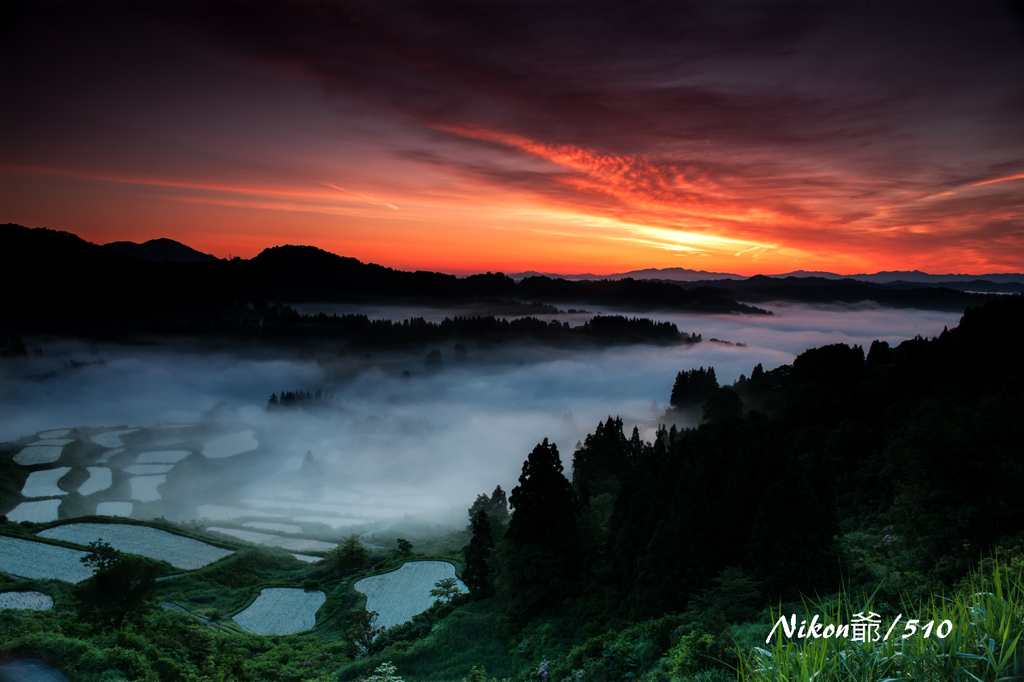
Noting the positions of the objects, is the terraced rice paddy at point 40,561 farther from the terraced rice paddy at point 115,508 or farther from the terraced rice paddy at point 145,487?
the terraced rice paddy at point 145,487

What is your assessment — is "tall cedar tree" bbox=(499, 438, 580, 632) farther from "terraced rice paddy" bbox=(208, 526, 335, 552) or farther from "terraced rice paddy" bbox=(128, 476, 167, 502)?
"terraced rice paddy" bbox=(128, 476, 167, 502)

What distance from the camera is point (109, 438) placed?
18075cm

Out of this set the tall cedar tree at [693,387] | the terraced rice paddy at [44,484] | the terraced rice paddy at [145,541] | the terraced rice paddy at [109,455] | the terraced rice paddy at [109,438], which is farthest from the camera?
the terraced rice paddy at [109,438]

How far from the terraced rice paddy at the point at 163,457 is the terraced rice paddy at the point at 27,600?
513 feet

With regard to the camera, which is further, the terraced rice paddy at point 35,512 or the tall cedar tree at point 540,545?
the terraced rice paddy at point 35,512

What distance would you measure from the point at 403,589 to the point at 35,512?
97.2 m

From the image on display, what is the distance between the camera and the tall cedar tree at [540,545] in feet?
88.7

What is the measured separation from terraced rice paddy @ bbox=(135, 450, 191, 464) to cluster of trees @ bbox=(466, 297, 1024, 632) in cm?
17371

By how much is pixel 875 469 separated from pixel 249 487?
186148mm

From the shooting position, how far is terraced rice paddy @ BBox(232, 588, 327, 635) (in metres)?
38.5

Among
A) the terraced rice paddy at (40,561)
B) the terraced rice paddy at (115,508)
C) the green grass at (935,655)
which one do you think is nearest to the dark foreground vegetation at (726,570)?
the green grass at (935,655)

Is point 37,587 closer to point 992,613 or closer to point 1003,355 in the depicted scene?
point 992,613

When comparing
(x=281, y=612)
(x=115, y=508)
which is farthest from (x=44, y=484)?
(x=281, y=612)

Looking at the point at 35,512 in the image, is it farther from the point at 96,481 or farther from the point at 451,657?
the point at 451,657
